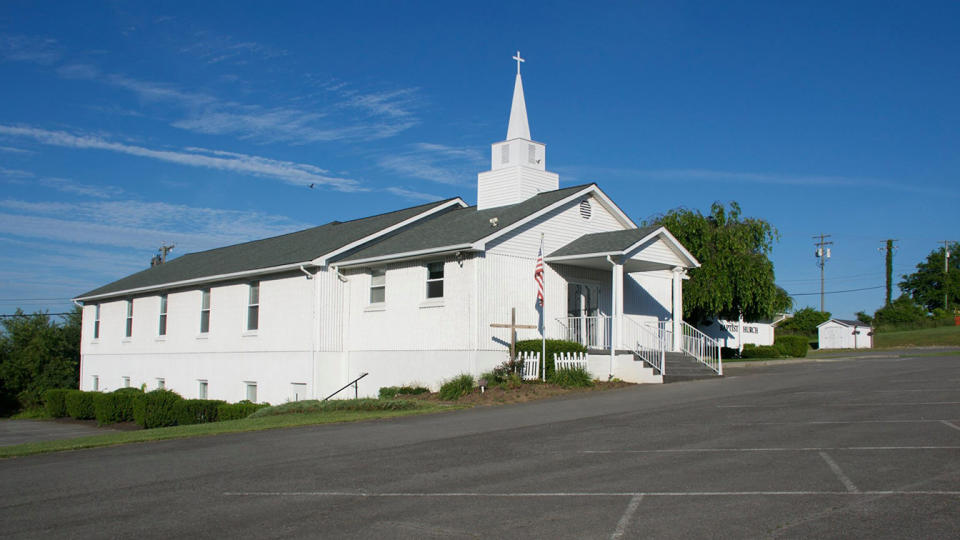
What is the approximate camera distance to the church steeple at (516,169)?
27047mm

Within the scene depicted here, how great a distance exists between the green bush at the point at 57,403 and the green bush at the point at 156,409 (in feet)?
27.4

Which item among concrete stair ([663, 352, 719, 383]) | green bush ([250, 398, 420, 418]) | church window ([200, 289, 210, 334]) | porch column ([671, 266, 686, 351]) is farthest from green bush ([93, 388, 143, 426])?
porch column ([671, 266, 686, 351])

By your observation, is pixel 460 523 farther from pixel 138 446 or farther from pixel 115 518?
pixel 138 446

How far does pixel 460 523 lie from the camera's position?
273 inches

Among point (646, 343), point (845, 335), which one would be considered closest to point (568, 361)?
point (646, 343)

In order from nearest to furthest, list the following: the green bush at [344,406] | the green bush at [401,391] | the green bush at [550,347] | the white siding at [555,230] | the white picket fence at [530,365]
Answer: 1. the green bush at [344,406]
2. the white picket fence at [530,365]
3. the green bush at [550,347]
4. the green bush at [401,391]
5. the white siding at [555,230]

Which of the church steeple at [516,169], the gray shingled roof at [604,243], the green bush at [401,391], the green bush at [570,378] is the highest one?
the church steeple at [516,169]

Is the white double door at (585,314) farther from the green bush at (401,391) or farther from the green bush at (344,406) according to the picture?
the green bush at (344,406)

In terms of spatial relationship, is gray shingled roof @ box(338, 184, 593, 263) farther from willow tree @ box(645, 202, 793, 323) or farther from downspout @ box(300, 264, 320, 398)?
willow tree @ box(645, 202, 793, 323)

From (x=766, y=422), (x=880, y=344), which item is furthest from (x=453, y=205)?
(x=880, y=344)

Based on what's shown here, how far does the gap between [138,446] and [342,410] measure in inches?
238

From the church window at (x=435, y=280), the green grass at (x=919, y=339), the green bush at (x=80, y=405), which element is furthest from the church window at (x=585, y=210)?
the green grass at (x=919, y=339)

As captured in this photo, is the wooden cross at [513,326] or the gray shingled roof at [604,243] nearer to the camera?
the wooden cross at [513,326]

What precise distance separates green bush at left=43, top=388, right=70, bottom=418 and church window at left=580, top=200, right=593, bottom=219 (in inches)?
950
